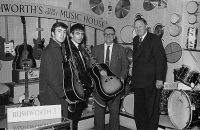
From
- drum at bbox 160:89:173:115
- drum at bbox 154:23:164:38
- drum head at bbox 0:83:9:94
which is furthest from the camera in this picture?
drum at bbox 154:23:164:38

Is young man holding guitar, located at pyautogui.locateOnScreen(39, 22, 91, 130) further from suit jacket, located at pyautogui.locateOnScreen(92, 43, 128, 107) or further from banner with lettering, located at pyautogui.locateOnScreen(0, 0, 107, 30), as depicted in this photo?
banner with lettering, located at pyautogui.locateOnScreen(0, 0, 107, 30)

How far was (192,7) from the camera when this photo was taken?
4.90 metres

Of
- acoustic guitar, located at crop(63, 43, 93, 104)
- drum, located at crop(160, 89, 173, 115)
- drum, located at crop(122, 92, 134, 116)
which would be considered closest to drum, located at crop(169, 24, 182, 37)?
drum, located at crop(160, 89, 173, 115)

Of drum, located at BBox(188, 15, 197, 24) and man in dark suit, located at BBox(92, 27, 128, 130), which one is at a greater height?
drum, located at BBox(188, 15, 197, 24)

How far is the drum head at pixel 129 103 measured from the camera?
5.16 metres

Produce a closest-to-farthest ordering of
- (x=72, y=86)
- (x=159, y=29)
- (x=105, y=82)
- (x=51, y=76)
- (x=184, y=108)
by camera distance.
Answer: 1. (x=51, y=76)
2. (x=72, y=86)
3. (x=105, y=82)
4. (x=184, y=108)
5. (x=159, y=29)

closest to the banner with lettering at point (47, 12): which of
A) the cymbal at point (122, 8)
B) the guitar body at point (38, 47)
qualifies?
the cymbal at point (122, 8)

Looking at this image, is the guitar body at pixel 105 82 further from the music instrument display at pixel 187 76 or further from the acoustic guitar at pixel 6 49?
the acoustic guitar at pixel 6 49

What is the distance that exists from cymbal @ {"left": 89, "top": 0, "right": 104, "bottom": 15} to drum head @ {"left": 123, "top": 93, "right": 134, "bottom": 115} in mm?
2574

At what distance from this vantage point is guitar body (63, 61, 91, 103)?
342cm

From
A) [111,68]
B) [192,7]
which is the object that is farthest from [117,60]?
[192,7]

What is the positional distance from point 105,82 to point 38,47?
1950 mm

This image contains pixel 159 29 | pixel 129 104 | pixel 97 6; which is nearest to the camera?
pixel 129 104

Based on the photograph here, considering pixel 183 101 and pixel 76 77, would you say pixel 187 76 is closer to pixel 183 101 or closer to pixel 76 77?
pixel 183 101
